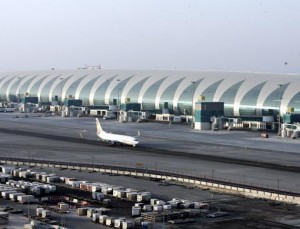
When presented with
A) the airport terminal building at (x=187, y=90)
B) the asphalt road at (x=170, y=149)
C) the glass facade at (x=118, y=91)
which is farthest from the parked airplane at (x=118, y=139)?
the glass facade at (x=118, y=91)

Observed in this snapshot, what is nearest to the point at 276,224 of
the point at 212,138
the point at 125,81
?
the point at 212,138

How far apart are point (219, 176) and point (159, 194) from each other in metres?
12.4

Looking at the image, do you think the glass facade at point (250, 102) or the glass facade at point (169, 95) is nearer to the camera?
the glass facade at point (250, 102)

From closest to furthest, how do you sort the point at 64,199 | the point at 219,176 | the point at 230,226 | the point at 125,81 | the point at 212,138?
the point at 230,226 < the point at 64,199 < the point at 219,176 < the point at 212,138 < the point at 125,81

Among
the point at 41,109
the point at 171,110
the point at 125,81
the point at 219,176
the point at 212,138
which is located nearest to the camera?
the point at 219,176

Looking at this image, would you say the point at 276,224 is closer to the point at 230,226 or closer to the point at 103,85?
the point at 230,226

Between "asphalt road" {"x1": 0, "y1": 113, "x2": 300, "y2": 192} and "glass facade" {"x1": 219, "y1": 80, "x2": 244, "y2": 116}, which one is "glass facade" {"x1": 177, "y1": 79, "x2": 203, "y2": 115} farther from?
"asphalt road" {"x1": 0, "y1": 113, "x2": 300, "y2": 192}

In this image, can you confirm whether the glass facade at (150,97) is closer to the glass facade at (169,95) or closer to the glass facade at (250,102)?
the glass facade at (169,95)

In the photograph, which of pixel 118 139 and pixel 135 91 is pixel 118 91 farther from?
pixel 118 139

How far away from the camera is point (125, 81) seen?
599ft

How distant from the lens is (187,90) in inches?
6358

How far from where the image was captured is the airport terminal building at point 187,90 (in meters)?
141

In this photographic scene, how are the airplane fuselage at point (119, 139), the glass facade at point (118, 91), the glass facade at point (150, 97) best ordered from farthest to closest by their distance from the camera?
the glass facade at point (118, 91), the glass facade at point (150, 97), the airplane fuselage at point (119, 139)

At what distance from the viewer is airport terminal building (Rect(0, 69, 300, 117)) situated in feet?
464
